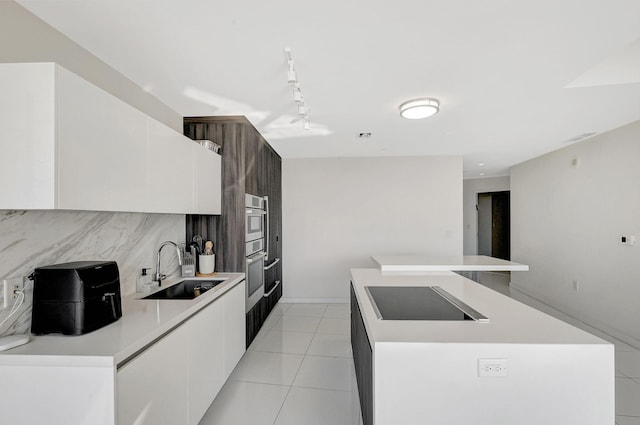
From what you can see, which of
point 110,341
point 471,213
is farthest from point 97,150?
point 471,213

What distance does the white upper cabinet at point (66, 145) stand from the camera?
1.13m

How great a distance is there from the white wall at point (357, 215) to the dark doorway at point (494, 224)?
3320 mm

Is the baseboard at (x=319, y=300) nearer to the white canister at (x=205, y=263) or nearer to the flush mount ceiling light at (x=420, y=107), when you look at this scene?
the white canister at (x=205, y=263)

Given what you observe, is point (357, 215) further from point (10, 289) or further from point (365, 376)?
point (10, 289)

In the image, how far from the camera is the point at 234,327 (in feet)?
8.06

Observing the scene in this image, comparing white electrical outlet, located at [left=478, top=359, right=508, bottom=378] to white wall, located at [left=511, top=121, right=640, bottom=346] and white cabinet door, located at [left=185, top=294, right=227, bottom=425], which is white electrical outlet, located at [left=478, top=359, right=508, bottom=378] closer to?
white cabinet door, located at [left=185, top=294, right=227, bottom=425]

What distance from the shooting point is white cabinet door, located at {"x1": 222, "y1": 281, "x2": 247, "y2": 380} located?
7.47 feet

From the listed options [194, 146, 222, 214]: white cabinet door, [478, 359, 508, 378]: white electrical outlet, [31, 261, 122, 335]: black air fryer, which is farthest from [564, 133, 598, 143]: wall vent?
[31, 261, 122, 335]: black air fryer

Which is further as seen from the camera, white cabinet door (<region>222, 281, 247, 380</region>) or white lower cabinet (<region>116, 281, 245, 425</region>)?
white cabinet door (<region>222, 281, 247, 380</region>)

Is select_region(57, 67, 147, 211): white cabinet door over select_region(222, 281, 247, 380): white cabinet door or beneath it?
over

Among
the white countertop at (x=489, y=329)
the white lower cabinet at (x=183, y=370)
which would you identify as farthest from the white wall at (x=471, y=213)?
the white lower cabinet at (x=183, y=370)

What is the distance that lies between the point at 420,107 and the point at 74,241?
264 centimetres

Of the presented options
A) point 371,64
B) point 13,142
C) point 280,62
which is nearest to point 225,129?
point 280,62

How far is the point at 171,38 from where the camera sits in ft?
5.18
